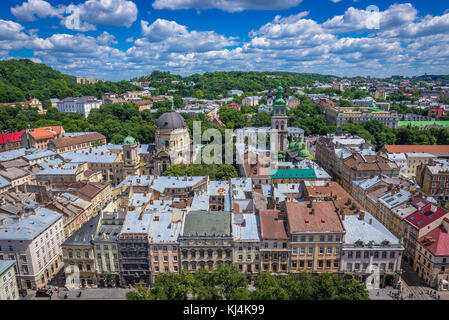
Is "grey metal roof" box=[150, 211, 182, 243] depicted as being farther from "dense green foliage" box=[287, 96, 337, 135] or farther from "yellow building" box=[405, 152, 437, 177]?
"dense green foliage" box=[287, 96, 337, 135]

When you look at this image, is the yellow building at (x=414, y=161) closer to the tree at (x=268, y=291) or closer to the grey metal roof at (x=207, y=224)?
the grey metal roof at (x=207, y=224)

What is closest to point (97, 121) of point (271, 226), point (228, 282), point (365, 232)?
point (271, 226)

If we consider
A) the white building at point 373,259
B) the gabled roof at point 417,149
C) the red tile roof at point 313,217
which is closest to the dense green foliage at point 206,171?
the red tile roof at point 313,217
